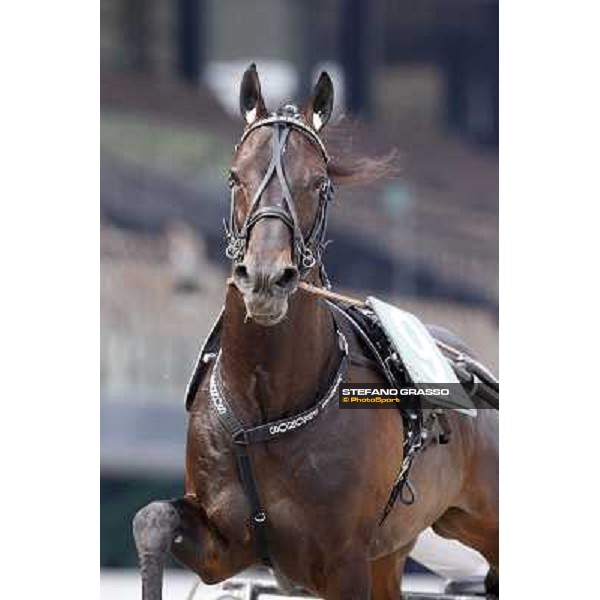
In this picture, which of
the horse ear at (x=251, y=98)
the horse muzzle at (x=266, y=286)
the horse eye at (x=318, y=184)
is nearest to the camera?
the horse muzzle at (x=266, y=286)

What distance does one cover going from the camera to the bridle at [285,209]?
4160 mm

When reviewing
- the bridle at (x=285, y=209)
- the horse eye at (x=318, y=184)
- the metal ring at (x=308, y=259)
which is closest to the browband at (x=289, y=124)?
the bridle at (x=285, y=209)

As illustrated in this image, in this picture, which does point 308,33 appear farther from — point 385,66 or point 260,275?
point 260,275

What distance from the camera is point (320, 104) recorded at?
14.7 ft

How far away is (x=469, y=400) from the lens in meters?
5.17

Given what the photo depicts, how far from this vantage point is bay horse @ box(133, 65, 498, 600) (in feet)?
14.0

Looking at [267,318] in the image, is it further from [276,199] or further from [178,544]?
[178,544]

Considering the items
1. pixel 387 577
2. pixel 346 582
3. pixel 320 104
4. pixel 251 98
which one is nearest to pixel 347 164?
pixel 320 104

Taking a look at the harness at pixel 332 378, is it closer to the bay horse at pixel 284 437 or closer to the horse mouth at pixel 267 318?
the bay horse at pixel 284 437

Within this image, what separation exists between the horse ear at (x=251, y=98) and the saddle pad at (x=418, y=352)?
2.21 ft

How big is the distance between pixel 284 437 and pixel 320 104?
2.55ft

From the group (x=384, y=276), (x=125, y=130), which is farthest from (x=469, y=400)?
(x=125, y=130)
